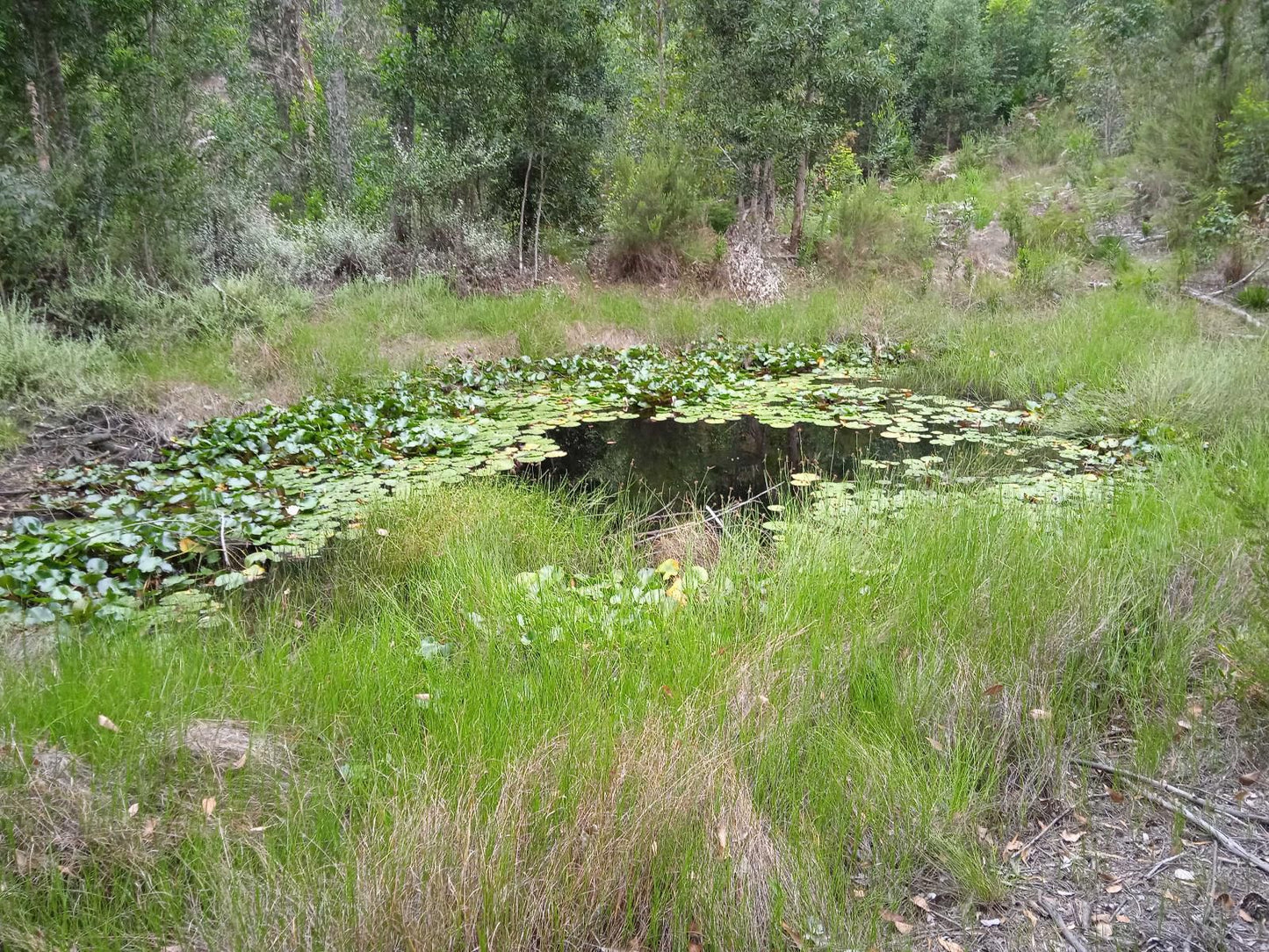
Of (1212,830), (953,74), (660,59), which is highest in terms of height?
(953,74)

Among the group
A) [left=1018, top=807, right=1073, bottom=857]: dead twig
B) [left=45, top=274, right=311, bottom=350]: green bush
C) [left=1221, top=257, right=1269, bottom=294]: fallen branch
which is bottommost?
[left=1018, top=807, right=1073, bottom=857]: dead twig

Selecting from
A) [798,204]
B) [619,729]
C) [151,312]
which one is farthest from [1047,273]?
[151,312]

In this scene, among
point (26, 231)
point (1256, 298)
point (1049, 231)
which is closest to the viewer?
point (26, 231)

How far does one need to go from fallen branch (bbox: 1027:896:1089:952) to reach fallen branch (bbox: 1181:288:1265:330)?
7.76 metres

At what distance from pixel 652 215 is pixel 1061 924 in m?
10.7

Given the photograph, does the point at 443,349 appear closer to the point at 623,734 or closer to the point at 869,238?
the point at 623,734

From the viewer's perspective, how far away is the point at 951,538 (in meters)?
3.05

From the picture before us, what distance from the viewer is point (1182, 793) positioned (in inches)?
77.9

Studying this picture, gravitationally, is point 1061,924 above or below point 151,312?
below

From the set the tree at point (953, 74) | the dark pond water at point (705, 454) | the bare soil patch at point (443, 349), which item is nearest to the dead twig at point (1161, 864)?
the dark pond water at point (705, 454)

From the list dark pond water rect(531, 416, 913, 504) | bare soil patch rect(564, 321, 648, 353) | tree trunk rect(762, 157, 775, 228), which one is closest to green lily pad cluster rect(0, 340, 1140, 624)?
dark pond water rect(531, 416, 913, 504)

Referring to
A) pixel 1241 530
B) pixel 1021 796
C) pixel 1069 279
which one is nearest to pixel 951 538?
pixel 1241 530

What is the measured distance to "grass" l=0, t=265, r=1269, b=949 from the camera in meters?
1.54

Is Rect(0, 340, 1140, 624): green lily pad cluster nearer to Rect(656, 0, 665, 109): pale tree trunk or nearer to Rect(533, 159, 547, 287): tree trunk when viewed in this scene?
Rect(533, 159, 547, 287): tree trunk
